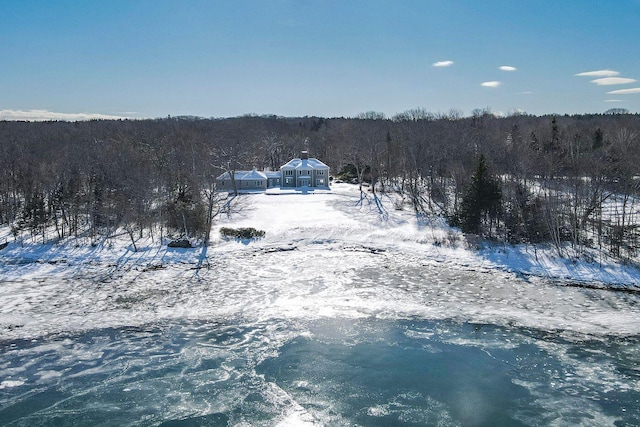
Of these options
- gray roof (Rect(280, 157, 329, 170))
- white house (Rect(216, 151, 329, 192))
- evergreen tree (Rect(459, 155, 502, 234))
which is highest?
gray roof (Rect(280, 157, 329, 170))

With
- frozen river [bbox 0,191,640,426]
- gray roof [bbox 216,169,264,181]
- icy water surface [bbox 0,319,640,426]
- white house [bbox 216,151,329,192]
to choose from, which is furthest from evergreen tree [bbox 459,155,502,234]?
gray roof [bbox 216,169,264,181]

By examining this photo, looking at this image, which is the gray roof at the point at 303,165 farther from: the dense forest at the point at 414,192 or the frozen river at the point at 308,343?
the frozen river at the point at 308,343

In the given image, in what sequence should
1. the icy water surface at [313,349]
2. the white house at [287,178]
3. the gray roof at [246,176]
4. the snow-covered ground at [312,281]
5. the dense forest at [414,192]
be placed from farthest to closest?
the white house at [287,178] → the gray roof at [246,176] → the dense forest at [414,192] → the snow-covered ground at [312,281] → the icy water surface at [313,349]

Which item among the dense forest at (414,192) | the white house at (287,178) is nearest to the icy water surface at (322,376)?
the dense forest at (414,192)

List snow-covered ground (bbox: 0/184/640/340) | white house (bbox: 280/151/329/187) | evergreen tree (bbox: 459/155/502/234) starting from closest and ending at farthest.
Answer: snow-covered ground (bbox: 0/184/640/340) < evergreen tree (bbox: 459/155/502/234) < white house (bbox: 280/151/329/187)

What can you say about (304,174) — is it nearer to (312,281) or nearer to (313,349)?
(312,281)

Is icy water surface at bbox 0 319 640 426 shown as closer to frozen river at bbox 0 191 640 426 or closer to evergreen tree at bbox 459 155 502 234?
frozen river at bbox 0 191 640 426
